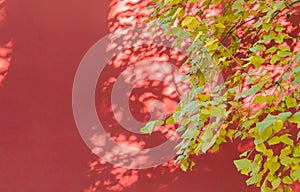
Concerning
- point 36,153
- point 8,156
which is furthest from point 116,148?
point 8,156

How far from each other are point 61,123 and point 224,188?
1.38 meters

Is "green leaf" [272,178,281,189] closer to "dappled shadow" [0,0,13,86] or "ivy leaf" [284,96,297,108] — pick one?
"ivy leaf" [284,96,297,108]

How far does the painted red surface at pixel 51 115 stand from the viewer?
10.6 feet

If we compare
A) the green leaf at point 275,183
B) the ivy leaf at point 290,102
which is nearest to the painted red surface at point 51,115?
the ivy leaf at point 290,102

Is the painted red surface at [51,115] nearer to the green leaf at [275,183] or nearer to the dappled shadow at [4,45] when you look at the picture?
the dappled shadow at [4,45]

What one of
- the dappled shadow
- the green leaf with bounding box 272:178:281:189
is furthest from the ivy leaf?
the dappled shadow

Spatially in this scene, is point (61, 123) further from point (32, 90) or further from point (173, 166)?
point (173, 166)

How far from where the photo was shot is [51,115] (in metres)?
3.26

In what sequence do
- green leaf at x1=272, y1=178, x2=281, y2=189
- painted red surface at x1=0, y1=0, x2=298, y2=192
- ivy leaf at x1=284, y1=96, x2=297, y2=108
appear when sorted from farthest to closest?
painted red surface at x1=0, y1=0, x2=298, y2=192 → ivy leaf at x1=284, y1=96, x2=297, y2=108 → green leaf at x1=272, y1=178, x2=281, y2=189

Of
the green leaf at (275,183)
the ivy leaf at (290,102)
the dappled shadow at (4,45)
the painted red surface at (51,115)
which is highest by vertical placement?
the dappled shadow at (4,45)

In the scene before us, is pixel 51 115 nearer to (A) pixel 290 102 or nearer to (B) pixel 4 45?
(B) pixel 4 45

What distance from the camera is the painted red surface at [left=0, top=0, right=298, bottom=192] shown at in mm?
3242

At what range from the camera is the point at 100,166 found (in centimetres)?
329

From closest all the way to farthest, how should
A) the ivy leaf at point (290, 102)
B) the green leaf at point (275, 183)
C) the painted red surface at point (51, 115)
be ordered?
the green leaf at point (275, 183), the ivy leaf at point (290, 102), the painted red surface at point (51, 115)
